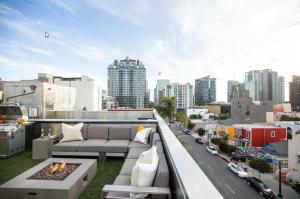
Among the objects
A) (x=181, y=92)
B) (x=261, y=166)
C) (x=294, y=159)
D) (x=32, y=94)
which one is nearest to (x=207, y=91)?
(x=181, y=92)

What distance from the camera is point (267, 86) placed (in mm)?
71250

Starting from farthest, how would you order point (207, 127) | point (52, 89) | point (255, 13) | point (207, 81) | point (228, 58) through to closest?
point (207, 81) < point (228, 58) < point (207, 127) < point (52, 89) < point (255, 13)

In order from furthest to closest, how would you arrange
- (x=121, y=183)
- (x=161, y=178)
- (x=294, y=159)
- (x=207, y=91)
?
(x=207, y=91)
(x=294, y=159)
(x=121, y=183)
(x=161, y=178)

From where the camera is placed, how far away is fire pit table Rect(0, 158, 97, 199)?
240 cm

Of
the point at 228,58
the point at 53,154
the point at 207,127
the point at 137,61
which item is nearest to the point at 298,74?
the point at 228,58

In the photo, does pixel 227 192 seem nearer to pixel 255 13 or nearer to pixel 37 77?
pixel 255 13

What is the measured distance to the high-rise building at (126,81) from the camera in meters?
69.3

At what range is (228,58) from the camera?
4003 cm

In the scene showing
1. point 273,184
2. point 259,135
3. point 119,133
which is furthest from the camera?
point 259,135

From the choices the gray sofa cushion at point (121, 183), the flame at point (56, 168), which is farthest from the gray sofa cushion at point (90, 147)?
the gray sofa cushion at point (121, 183)

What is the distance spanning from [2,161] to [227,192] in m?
14.9

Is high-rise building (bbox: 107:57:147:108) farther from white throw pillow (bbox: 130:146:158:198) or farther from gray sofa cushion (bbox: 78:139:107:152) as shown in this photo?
white throw pillow (bbox: 130:146:158:198)

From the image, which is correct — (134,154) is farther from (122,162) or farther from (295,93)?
(295,93)

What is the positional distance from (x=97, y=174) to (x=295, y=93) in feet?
215
